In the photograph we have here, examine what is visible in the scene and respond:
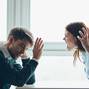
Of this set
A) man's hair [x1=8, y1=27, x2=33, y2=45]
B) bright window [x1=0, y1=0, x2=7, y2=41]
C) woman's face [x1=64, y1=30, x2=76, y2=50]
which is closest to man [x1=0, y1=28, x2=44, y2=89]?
man's hair [x1=8, y1=27, x2=33, y2=45]

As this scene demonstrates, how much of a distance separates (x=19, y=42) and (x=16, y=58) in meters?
0.09

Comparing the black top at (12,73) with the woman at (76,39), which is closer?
the black top at (12,73)

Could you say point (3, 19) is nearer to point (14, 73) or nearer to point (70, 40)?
point (70, 40)

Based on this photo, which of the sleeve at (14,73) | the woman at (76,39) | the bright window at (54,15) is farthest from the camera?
the bright window at (54,15)

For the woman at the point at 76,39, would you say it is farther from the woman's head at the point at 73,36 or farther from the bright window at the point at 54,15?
the bright window at the point at 54,15

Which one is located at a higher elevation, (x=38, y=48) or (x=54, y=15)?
(x=54, y=15)

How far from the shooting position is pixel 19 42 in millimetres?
1557

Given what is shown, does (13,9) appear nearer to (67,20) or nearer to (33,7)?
(33,7)

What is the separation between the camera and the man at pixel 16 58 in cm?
149

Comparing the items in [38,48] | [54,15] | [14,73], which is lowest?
[14,73]

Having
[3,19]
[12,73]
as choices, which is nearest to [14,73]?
[12,73]

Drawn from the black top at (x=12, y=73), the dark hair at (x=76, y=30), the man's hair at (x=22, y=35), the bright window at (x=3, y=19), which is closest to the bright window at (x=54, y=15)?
the bright window at (x=3, y=19)

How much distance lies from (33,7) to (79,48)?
1.91 feet

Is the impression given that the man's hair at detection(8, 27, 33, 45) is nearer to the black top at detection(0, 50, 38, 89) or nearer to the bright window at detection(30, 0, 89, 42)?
the black top at detection(0, 50, 38, 89)
